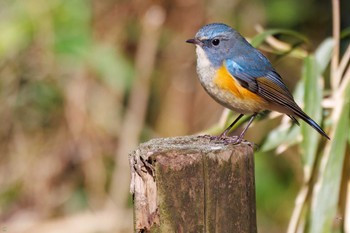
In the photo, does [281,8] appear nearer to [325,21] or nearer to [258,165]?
[325,21]

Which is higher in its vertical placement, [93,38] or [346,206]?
[93,38]

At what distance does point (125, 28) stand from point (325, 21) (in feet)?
6.17

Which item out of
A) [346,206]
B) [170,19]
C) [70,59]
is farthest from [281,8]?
[346,206]

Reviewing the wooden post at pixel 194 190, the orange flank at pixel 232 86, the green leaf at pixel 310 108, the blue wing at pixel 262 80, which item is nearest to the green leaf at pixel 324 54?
the green leaf at pixel 310 108

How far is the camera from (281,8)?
689 cm

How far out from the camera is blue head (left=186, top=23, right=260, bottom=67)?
398 cm

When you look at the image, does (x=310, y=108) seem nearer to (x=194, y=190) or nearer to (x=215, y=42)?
(x=215, y=42)

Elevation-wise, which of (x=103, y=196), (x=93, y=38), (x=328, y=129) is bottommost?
(x=328, y=129)

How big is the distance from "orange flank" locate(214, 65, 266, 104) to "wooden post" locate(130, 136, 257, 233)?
3.90 feet

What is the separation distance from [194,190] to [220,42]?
1.65 metres

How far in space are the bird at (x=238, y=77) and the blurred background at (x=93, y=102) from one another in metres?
1.94

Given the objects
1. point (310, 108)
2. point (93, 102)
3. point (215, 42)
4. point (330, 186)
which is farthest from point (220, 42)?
point (93, 102)

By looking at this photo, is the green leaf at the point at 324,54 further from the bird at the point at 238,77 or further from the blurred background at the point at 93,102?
the blurred background at the point at 93,102

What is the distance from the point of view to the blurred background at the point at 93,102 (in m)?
6.00
